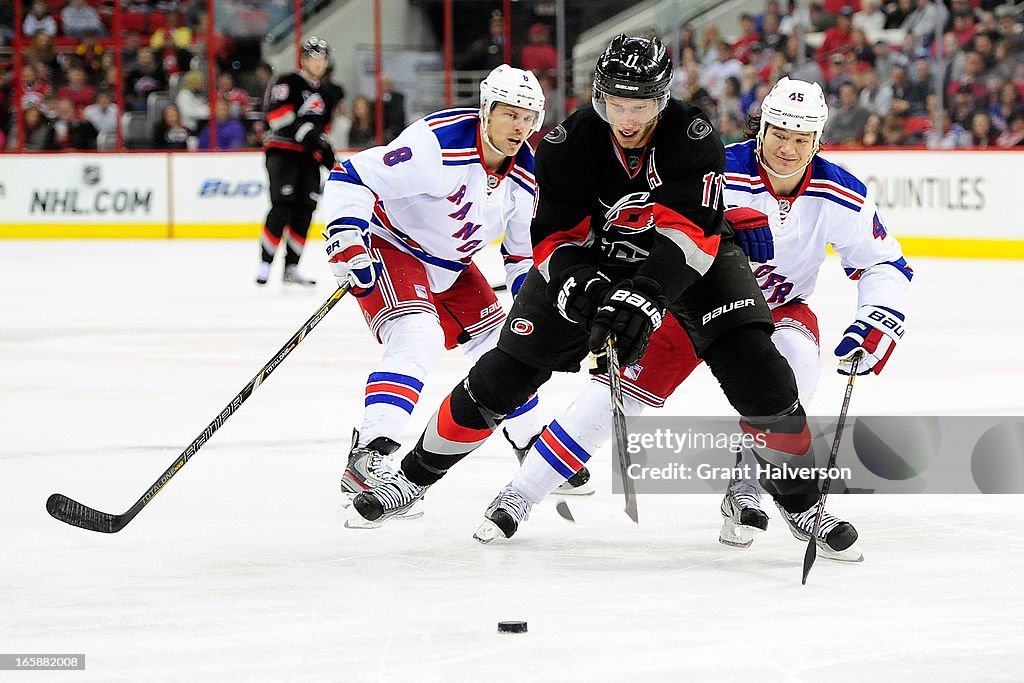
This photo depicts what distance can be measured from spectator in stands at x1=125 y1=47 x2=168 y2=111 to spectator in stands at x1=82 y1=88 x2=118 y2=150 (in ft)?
0.72

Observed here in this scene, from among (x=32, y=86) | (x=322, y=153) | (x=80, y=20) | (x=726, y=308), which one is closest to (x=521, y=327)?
(x=726, y=308)

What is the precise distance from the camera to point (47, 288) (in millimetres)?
8625

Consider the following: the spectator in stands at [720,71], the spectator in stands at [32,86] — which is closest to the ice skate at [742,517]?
the spectator in stands at [720,71]

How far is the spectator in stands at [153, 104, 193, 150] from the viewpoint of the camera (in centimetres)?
1309

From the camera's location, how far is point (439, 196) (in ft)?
11.5

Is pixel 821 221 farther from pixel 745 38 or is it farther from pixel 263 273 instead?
pixel 745 38

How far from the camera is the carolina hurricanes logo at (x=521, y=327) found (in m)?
2.90

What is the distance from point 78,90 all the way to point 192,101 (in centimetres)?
120

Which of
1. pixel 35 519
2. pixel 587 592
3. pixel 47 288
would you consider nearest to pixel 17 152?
pixel 47 288

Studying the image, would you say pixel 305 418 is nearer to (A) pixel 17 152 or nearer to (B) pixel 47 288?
(B) pixel 47 288

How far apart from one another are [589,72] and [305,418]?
8.81 meters

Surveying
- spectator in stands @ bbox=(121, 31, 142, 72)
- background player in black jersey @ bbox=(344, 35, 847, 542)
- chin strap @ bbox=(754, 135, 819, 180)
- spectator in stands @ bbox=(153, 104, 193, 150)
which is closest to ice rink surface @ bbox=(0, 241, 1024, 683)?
background player in black jersey @ bbox=(344, 35, 847, 542)

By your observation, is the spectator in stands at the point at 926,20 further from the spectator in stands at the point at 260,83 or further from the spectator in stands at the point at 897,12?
the spectator in stands at the point at 260,83

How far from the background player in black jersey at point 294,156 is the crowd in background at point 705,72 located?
3364mm
